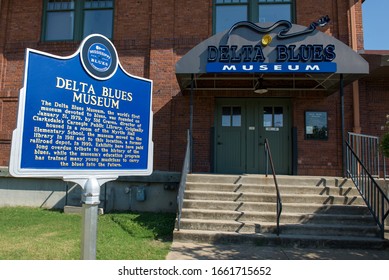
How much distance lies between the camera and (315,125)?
970cm

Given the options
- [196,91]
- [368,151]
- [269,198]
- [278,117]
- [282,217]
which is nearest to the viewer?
[282,217]

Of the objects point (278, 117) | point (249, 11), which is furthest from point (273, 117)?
point (249, 11)

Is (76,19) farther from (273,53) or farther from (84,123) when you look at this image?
(84,123)

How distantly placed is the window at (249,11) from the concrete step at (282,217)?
6069 mm

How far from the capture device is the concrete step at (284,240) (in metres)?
6.09

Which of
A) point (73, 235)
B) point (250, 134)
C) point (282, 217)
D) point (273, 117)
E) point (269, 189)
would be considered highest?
point (273, 117)

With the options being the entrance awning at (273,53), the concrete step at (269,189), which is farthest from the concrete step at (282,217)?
the entrance awning at (273,53)

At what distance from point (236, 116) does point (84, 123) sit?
25.6 ft

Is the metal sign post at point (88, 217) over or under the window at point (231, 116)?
under

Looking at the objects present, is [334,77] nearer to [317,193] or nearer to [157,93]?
[317,193]

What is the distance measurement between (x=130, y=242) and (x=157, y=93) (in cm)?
531

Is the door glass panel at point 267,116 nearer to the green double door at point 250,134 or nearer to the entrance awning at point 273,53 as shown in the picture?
the green double door at point 250,134

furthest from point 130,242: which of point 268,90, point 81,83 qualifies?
point 268,90

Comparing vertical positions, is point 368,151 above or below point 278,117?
below
